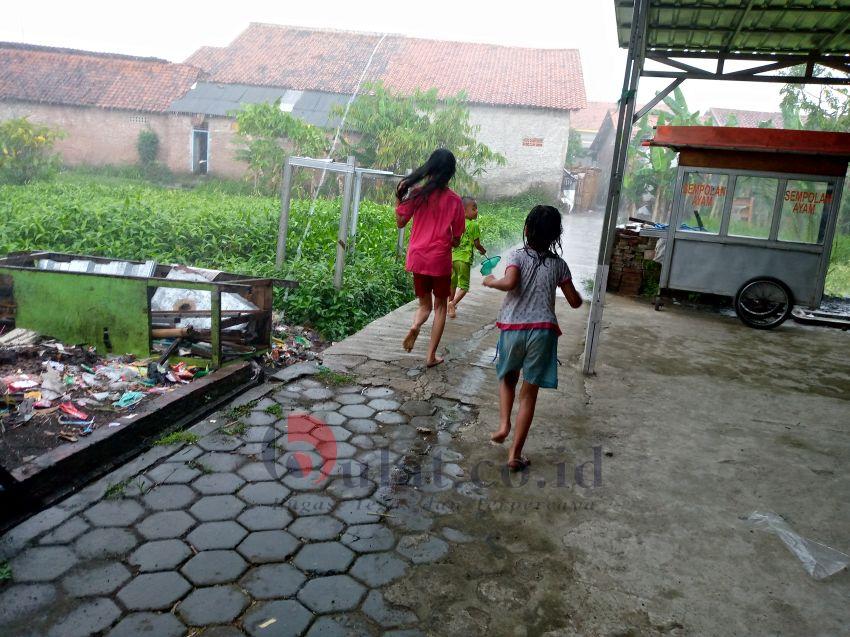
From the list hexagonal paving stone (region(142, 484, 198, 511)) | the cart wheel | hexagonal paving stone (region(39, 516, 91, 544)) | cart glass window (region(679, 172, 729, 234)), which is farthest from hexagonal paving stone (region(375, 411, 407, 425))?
cart glass window (region(679, 172, 729, 234))

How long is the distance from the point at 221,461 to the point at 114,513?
0.64 m

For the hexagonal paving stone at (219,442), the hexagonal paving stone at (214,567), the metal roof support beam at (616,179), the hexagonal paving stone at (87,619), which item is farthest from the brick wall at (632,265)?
the hexagonal paving stone at (87,619)

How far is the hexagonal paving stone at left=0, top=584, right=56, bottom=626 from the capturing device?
2223mm

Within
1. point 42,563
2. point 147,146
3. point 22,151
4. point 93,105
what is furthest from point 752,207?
point 93,105

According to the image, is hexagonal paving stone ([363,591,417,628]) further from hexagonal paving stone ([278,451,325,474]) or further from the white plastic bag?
the white plastic bag

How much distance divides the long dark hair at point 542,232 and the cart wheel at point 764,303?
5.82 m

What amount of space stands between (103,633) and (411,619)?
1.07 metres

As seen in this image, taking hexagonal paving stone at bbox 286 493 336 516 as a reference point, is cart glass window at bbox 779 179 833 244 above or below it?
above

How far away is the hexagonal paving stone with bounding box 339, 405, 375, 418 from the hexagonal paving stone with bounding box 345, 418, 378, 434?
62 mm

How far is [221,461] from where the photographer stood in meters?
3.41

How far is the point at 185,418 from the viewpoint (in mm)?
3980

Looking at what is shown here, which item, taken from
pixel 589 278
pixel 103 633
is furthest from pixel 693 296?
pixel 103 633

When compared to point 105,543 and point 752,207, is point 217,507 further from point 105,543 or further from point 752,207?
point 752,207

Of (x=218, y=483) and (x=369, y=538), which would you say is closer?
(x=369, y=538)
